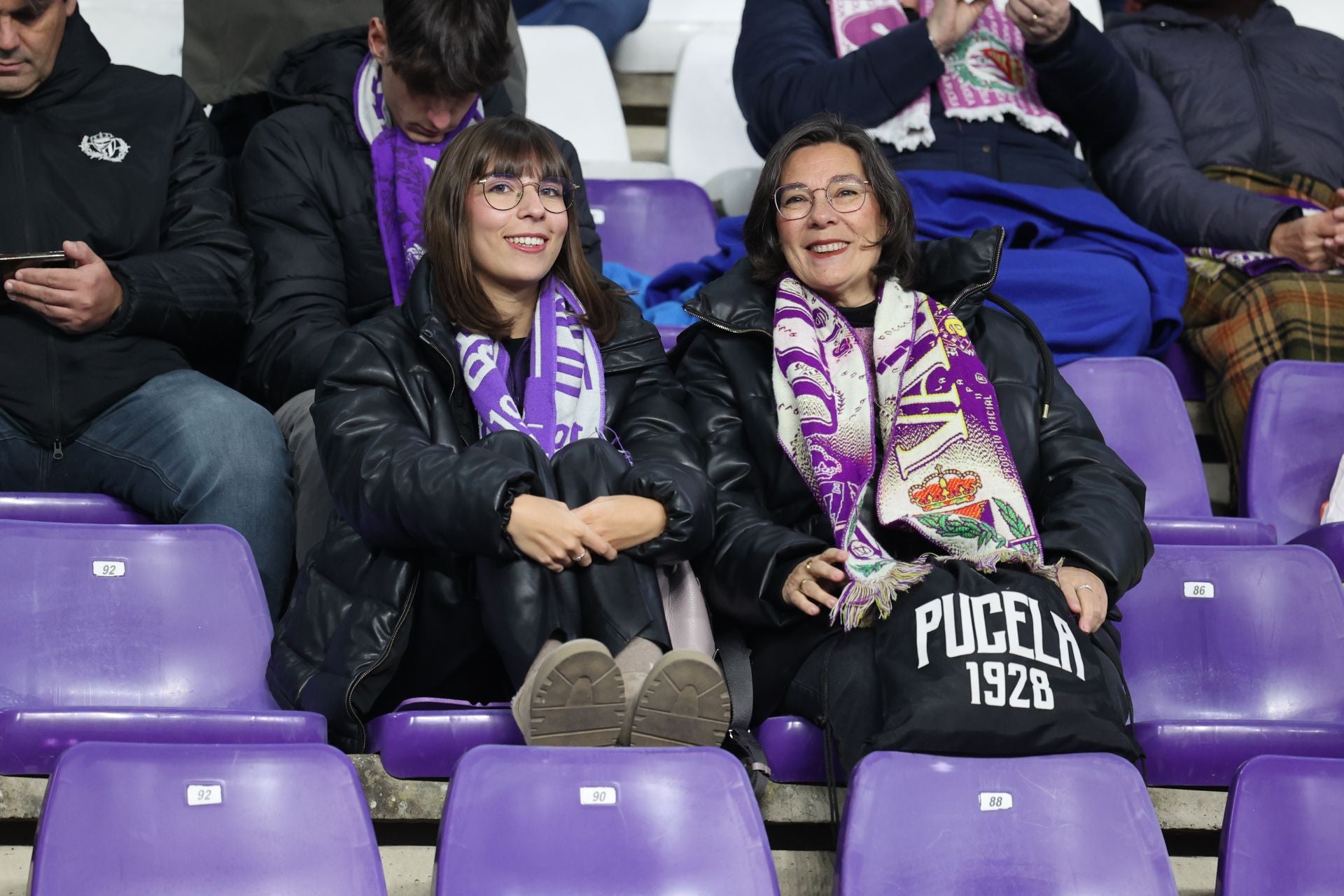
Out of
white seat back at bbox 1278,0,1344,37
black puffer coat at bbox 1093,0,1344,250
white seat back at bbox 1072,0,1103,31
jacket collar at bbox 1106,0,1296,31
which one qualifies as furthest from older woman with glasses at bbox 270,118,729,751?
white seat back at bbox 1278,0,1344,37

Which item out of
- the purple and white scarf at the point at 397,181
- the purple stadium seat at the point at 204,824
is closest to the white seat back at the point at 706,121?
the purple and white scarf at the point at 397,181

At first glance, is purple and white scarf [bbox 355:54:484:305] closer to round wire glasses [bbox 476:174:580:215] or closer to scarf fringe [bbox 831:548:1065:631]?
round wire glasses [bbox 476:174:580:215]

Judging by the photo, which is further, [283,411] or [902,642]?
[283,411]

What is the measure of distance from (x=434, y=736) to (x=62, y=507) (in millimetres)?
800

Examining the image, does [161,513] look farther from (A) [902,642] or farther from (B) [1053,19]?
(B) [1053,19]

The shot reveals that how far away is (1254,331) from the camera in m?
3.21

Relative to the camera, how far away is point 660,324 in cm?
309

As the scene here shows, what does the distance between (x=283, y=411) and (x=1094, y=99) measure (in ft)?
6.15

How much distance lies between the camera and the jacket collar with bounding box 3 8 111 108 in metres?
2.78

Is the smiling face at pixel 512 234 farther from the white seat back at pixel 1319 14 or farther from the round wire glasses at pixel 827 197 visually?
the white seat back at pixel 1319 14

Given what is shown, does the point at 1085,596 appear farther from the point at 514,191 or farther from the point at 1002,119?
the point at 1002,119

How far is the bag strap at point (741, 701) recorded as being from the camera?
6.72 feet

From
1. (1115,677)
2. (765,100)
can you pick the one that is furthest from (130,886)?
(765,100)

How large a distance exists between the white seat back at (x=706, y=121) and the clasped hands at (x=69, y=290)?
1799mm
